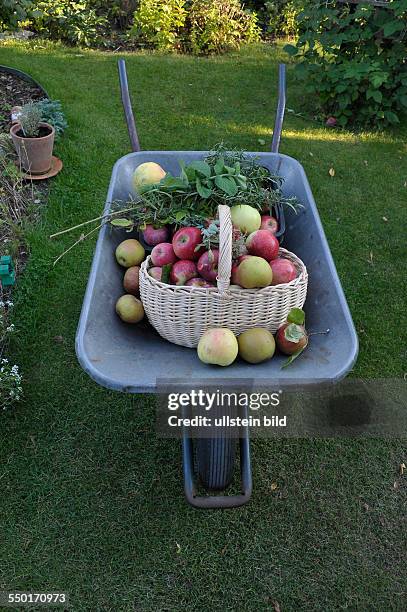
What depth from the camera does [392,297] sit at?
10.2ft

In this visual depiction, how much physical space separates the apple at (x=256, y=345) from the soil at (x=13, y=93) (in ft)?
11.0

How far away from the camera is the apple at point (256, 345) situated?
1.55 metres

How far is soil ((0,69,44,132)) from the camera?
4273 millimetres

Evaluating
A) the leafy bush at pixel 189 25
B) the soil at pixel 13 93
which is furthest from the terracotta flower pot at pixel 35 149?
the leafy bush at pixel 189 25

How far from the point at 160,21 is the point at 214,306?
494 centimetres

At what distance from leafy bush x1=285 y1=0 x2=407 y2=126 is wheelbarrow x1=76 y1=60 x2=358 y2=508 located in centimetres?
240

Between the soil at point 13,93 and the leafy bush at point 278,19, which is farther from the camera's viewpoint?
the leafy bush at point 278,19

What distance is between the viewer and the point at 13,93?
455 centimetres

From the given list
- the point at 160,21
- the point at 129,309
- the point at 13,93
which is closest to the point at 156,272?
the point at 129,309

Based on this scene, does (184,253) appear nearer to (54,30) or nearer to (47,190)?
(47,190)

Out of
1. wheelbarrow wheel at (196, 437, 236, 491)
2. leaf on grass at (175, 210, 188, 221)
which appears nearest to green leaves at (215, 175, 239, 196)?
leaf on grass at (175, 210, 188, 221)

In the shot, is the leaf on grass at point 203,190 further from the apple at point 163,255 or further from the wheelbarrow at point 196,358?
the wheelbarrow at point 196,358

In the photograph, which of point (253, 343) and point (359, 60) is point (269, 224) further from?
point (359, 60)

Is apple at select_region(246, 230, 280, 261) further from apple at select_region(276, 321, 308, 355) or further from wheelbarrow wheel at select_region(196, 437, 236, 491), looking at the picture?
wheelbarrow wheel at select_region(196, 437, 236, 491)
